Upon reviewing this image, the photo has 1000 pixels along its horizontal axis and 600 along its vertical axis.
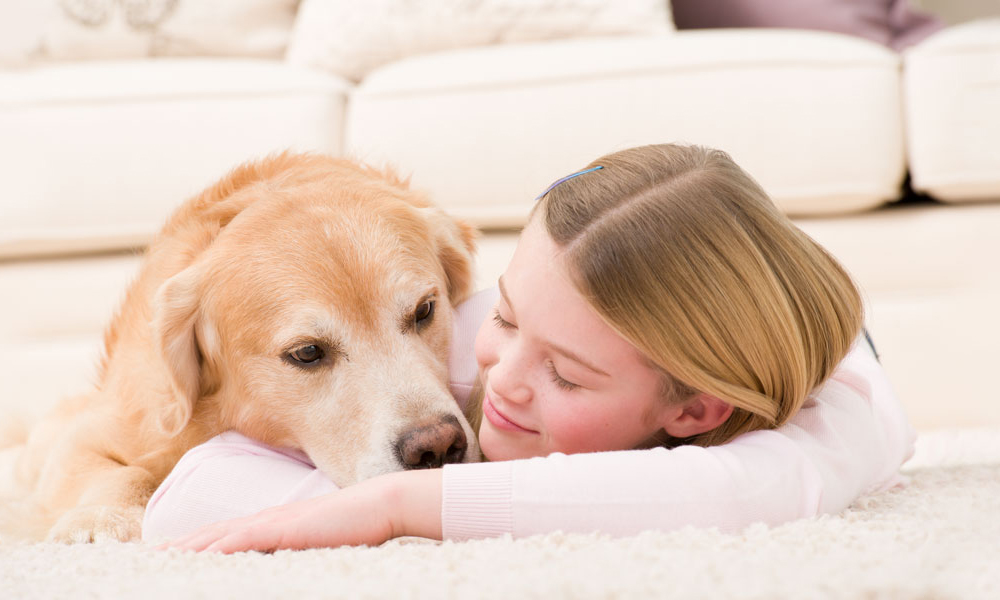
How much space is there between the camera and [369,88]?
8.72 feet

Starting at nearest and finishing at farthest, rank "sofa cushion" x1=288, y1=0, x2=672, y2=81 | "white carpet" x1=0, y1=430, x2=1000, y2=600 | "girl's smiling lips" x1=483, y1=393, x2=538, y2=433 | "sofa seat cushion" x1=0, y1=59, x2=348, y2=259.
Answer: "white carpet" x1=0, y1=430, x2=1000, y2=600 → "girl's smiling lips" x1=483, y1=393, x2=538, y2=433 → "sofa seat cushion" x1=0, y1=59, x2=348, y2=259 → "sofa cushion" x1=288, y1=0, x2=672, y2=81

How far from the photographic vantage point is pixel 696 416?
137 cm

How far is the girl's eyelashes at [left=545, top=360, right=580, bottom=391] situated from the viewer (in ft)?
4.31

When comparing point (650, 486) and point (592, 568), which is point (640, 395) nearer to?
point (650, 486)

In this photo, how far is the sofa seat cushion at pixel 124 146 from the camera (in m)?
2.62

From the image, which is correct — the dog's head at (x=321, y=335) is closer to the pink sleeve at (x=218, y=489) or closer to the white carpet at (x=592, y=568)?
the pink sleeve at (x=218, y=489)

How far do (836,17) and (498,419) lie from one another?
2.47m

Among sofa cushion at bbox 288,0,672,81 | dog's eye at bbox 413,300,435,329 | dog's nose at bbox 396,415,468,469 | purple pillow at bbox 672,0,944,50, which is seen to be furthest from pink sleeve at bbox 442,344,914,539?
purple pillow at bbox 672,0,944,50

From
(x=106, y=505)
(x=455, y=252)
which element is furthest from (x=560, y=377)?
(x=106, y=505)

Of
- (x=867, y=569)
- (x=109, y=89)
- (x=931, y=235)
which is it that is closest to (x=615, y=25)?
(x=931, y=235)

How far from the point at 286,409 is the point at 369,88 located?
130 centimetres

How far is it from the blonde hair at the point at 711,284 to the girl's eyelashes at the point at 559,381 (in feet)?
0.37

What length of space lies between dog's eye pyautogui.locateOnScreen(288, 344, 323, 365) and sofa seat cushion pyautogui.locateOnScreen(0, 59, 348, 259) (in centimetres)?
115

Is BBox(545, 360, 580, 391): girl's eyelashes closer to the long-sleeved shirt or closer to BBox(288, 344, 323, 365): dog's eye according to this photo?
the long-sleeved shirt
